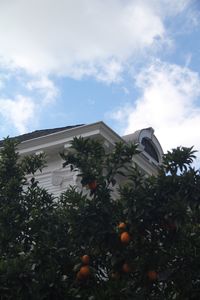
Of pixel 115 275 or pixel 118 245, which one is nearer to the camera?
pixel 115 275

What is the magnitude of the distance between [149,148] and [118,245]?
940 cm

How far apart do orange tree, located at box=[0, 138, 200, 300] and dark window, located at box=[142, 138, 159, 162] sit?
8528mm

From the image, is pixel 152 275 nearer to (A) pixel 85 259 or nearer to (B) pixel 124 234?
(B) pixel 124 234

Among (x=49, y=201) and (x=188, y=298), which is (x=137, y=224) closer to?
(x=188, y=298)

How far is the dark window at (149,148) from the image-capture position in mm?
15343

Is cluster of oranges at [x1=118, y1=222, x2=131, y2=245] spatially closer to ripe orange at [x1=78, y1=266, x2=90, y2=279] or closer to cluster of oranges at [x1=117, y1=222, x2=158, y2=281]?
cluster of oranges at [x1=117, y1=222, x2=158, y2=281]

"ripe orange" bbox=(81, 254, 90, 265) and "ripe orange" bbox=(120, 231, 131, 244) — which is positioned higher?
"ripe orange" bbox=(120, 231, 131, 244)

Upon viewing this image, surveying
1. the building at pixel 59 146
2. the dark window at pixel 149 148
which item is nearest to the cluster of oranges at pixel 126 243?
the building at pixel 59 146

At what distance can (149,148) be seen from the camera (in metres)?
15.6

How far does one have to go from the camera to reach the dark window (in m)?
15.3

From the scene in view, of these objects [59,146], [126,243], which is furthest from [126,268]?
[59,146]

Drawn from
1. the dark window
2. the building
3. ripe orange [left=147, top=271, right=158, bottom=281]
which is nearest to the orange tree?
ripe orange [left=147, top=271, right=158, bottom=281]

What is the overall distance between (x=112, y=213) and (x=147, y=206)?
1.64ft

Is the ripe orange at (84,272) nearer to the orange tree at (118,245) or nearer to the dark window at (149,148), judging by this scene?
the orange tree at (118,245)
